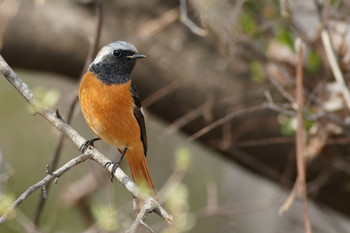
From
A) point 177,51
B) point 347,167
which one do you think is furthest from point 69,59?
point 347,167

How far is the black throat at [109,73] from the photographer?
432 centimetres

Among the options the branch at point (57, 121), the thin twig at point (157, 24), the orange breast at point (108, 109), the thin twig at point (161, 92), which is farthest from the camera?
the thin twig at point (157, 24)

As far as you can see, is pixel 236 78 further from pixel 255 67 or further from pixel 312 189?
pixel 312 189

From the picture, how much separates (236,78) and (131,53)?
143cm

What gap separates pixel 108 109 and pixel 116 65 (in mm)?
374

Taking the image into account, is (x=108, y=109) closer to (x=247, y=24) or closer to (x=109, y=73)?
(x=109, y=73)

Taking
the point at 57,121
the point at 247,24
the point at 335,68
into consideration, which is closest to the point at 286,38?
the point at 247,24

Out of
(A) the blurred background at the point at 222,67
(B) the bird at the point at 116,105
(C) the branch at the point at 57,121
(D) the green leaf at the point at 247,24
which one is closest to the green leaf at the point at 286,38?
(A) the blurred background at the point at 222,67

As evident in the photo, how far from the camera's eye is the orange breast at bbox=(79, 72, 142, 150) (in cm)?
416

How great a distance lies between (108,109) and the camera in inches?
165

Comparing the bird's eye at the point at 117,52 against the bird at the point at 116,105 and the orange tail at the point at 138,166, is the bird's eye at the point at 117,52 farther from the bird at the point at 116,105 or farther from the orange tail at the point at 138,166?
the orange tail at the point at 138,166

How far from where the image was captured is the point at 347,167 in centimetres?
546

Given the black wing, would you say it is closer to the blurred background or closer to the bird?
the bird

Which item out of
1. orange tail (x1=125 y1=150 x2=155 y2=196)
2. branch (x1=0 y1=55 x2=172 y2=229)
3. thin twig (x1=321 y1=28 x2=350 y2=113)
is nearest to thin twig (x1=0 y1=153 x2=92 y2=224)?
branch (x1=0 y1=55 x2=172 y2=229)
